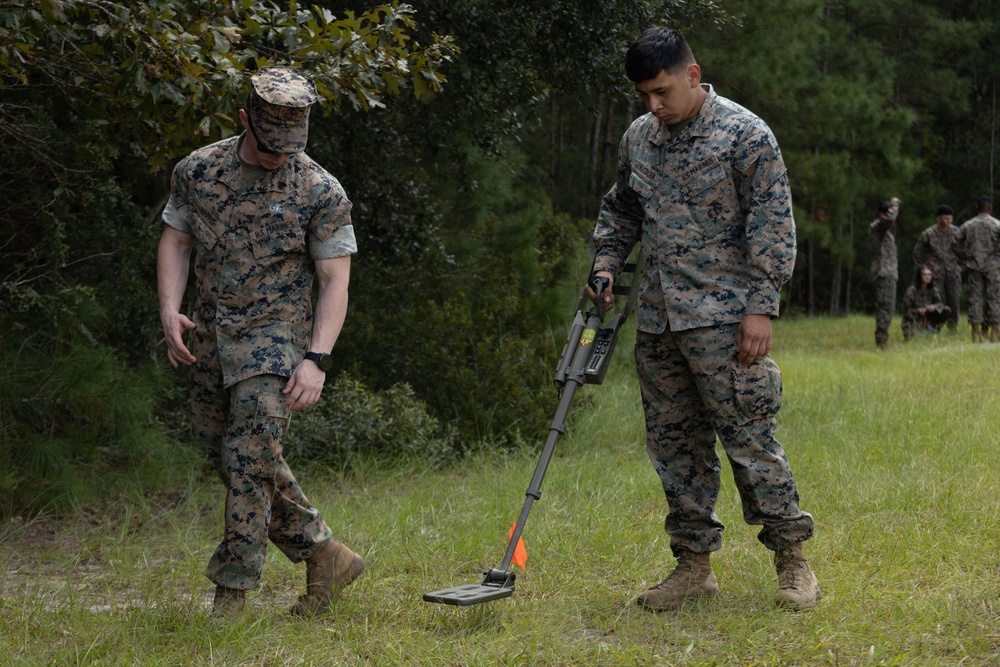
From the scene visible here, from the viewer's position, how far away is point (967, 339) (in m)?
13.6

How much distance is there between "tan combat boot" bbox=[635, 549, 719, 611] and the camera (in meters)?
3.99

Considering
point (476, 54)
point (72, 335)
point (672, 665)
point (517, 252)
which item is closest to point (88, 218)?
point (72, 335)

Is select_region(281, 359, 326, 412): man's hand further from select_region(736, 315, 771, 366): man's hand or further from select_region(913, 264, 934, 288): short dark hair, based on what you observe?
select_region(913, 264, 934, 288): short dark hair

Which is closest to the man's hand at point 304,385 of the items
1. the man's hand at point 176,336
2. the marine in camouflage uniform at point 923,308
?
the man's hand at point 176,336

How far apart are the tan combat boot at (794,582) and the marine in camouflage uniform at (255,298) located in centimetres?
164

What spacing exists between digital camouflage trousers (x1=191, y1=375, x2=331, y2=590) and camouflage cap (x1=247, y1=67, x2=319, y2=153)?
742mm

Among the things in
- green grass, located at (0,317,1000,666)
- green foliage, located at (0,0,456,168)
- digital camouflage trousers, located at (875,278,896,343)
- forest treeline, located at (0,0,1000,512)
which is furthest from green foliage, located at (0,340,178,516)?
digital camouflage trousers, located at (875,278,896,343)

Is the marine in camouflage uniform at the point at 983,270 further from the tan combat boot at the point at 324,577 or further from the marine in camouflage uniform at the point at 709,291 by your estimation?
the tan combat boot at the point at 324,577

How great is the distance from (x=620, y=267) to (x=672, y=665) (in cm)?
145

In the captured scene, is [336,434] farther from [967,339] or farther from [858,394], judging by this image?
[967,339]

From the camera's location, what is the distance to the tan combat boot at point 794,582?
12.6 ft

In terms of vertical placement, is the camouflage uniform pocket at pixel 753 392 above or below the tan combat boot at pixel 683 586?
above

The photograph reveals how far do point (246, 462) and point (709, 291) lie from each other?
1.60m

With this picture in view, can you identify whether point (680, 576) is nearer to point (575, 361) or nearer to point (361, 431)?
point (575, 361)
